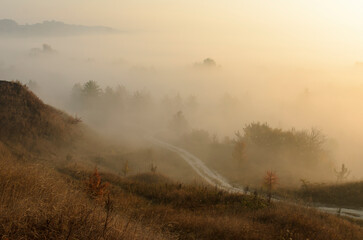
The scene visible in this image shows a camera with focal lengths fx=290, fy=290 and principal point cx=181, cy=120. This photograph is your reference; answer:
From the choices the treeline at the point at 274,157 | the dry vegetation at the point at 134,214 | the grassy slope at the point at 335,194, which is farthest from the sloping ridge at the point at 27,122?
the grassy slope at the point at 335,194

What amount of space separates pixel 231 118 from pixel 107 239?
138936 millimetres

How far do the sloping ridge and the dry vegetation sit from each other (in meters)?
18.8

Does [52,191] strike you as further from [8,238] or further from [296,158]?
[296,158]

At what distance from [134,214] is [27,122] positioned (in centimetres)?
3691

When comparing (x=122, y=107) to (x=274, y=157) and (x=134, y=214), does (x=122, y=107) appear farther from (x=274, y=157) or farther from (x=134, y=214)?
(x=134, y=214)

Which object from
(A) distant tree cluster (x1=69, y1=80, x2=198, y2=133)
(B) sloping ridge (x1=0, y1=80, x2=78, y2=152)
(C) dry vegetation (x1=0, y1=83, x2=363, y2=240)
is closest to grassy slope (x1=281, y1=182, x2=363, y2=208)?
(C) dry vegetation (x1=0, y1=83, x2=363, y2=240)

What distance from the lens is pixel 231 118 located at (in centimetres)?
14250

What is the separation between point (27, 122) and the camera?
42812mm

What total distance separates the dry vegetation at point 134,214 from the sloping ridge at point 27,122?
18795mm

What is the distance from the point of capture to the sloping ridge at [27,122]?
1539 inches

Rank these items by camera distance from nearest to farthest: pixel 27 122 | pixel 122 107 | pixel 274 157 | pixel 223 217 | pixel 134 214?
pixel 134 214
pixel 223 217
pixel 27 122
pixel 274 157
pixel 122 107

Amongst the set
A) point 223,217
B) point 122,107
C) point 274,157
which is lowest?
point 223,217

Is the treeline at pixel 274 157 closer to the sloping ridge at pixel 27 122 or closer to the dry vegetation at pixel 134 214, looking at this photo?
the sloping ridge at pixel 27 122

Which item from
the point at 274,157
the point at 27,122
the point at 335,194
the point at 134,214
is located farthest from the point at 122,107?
the point at 134,214
